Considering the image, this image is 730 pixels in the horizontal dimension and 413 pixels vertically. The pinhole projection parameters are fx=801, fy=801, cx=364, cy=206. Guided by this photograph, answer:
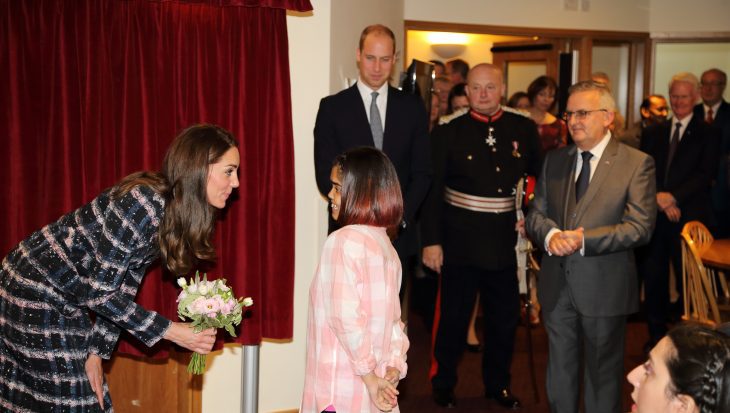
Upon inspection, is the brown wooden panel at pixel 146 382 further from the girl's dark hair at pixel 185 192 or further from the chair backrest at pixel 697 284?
the chair backrest at pixel 697 284

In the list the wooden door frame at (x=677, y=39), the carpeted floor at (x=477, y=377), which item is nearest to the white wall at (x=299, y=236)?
the carpeted floor at (x=477, y=377)

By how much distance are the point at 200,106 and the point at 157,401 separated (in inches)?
57.8

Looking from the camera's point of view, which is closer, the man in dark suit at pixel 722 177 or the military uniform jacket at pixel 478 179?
the military uniform jacket at pixel 478 179

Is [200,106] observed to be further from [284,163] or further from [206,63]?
[284,163]

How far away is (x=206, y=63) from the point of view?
376 cm

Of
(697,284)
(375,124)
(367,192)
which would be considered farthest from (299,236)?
(697,284)

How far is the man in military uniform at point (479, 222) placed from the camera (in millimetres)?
4359

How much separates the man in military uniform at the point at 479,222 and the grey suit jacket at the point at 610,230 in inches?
30.4

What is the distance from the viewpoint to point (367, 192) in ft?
8.54

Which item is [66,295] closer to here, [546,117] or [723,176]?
[546,117]

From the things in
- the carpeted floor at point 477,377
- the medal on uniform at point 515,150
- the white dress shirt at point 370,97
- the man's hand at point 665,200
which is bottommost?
the carpeted floor at point 477,377

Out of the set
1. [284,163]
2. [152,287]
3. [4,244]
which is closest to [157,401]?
[152,287]

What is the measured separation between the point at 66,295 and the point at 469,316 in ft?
7.94

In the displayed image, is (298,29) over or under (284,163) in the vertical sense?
over
